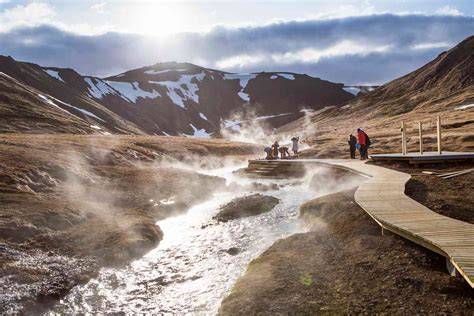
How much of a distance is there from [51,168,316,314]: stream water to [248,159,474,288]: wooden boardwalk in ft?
13.7

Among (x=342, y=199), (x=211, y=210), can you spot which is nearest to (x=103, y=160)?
(x=211, y=210)

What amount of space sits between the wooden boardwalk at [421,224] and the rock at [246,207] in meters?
6.48

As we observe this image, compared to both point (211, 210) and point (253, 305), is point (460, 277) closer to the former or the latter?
point (253, 305)

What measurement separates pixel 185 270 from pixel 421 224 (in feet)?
25.3

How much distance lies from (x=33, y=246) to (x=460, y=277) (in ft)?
47.1

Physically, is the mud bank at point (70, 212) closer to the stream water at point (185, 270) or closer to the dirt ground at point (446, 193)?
the stream water at point (185, 270)

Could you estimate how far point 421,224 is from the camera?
40.3 ft

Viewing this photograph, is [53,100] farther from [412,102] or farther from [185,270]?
[185,270]

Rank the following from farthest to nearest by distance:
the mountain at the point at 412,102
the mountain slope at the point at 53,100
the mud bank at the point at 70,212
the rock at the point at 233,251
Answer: the mountain slope at the point at 53,100, the mountain at the point at 412,102, the rock at the point at 233,251, the mud bank at the point at 70,212

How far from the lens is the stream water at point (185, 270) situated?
12189mm

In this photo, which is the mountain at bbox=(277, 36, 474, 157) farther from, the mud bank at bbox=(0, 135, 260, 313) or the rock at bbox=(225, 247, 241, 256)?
the rock at bbox=(225, 247, 241, 256)

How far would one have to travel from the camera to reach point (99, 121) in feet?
443

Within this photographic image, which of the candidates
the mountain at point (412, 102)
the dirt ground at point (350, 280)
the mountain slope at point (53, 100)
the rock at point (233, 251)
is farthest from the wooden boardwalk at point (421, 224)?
the mountain slope at point (53, 100)

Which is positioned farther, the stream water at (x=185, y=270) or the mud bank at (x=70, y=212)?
the mud bank at (x=70, y=212)
